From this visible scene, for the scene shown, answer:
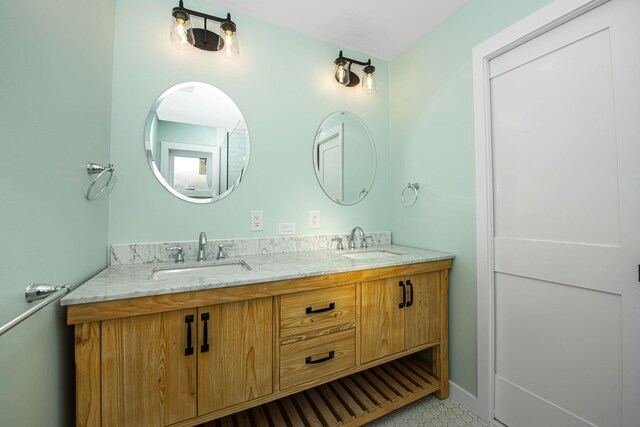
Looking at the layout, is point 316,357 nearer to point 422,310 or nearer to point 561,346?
point 422,310

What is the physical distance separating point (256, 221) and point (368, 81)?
53.6 inches

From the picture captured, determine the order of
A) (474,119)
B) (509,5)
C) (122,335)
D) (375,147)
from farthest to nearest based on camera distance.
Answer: (375,147), (474,119), (509,5), (122,335)

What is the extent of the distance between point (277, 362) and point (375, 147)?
5.70ft

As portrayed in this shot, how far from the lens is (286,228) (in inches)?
69.9

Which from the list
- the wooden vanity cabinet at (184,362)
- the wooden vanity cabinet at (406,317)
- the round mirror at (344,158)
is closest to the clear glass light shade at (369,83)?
the round mirror at (344,158)

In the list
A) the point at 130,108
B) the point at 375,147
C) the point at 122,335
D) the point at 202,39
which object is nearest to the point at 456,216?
the point at 375,147

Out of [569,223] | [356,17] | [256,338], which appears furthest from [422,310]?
[356,17]

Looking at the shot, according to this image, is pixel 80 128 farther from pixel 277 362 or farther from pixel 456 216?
pixel 456 216

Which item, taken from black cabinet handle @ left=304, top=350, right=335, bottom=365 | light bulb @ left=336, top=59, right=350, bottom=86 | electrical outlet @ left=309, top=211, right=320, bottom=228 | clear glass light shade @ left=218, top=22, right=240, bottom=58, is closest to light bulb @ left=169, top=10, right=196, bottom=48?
clear glass light shade @ left=218, top=22, right=240, bottom=58

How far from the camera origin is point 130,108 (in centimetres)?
140

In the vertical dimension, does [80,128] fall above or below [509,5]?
below

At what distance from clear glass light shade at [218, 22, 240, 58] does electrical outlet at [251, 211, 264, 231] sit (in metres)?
0.98

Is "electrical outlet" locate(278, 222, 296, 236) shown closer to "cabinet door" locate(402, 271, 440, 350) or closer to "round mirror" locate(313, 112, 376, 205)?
"round mirror" locate(313, 112, 376, 205)

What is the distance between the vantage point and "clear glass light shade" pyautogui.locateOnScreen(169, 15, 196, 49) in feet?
4.59
